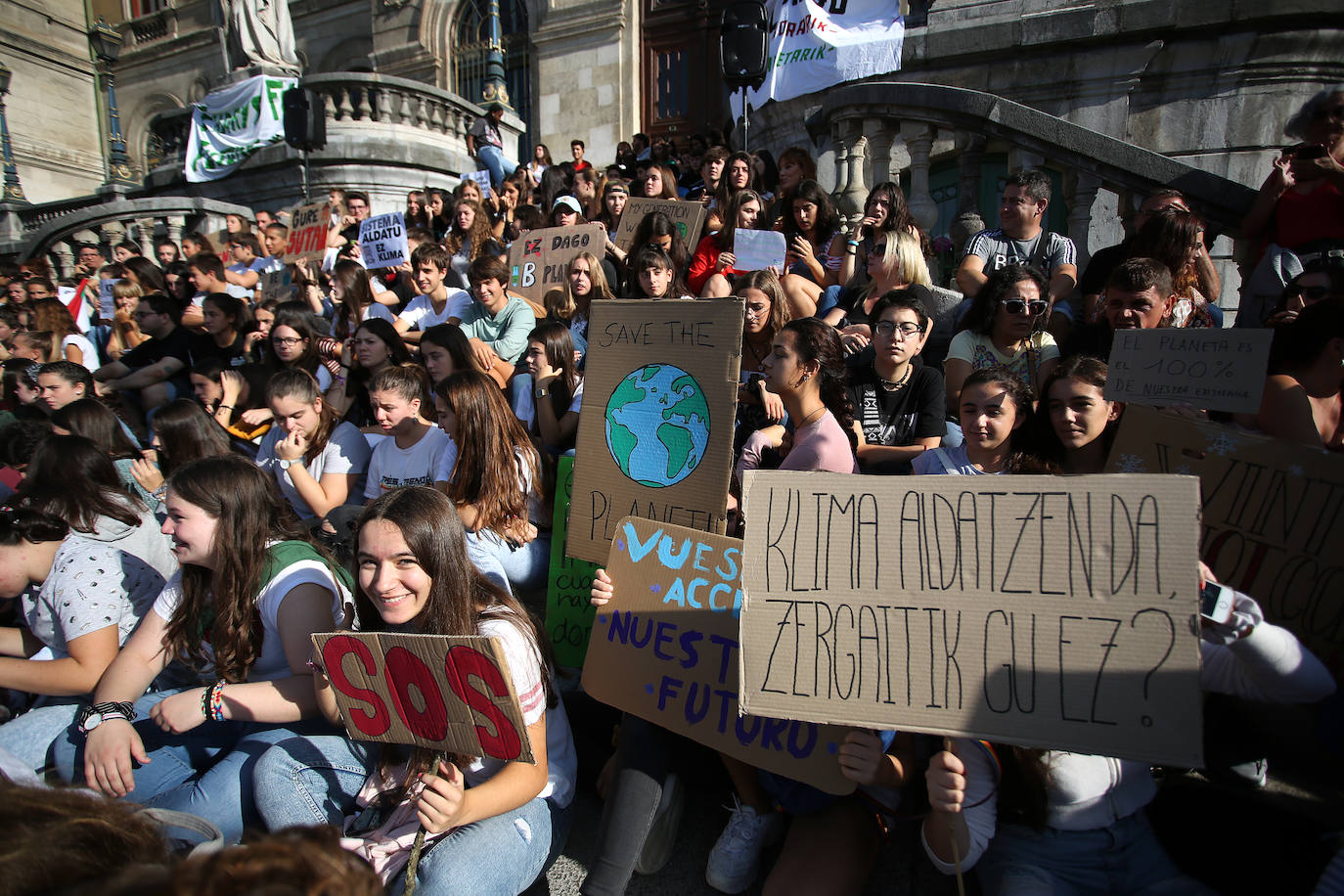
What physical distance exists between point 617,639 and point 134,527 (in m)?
2.11

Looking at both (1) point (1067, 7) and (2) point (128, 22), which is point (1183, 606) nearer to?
(1) point (1067, 7)

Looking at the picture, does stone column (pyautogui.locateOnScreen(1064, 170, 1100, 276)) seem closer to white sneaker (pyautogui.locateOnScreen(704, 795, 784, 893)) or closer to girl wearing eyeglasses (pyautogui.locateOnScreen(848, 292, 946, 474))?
girl wearing eyeglasses (pyautogui.locateOnScreen(848, 292, 946, 474))

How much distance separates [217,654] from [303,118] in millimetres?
10563

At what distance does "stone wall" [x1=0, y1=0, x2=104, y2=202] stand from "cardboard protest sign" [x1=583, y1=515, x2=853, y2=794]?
108ft

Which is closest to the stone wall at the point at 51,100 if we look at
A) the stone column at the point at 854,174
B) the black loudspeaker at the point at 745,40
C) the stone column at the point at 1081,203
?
the black loudspeaker at the point at 745,40

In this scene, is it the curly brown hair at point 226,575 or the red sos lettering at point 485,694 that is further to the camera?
the curly brown hair at point 226,575

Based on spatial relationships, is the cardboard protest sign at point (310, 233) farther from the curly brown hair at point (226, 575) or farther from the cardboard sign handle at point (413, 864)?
the cardboard sign handle at point (413, 864)

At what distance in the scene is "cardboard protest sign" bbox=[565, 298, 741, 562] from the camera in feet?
7.86

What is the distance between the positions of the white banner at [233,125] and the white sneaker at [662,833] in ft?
50.3

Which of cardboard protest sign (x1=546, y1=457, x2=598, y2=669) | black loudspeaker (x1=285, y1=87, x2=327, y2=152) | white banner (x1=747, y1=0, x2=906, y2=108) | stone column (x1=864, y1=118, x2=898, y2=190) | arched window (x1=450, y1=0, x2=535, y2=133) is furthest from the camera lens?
arched window (x1=450, y1=0, x2=535, y2=133)

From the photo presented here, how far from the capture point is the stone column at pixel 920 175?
17.5 feet

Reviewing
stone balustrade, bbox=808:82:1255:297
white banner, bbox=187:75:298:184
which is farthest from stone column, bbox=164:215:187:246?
stone balustrade, bbox=808:82:1255:297

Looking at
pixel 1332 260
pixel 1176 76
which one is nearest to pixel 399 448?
pixel 1332 260

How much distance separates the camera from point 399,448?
3.72 metres
